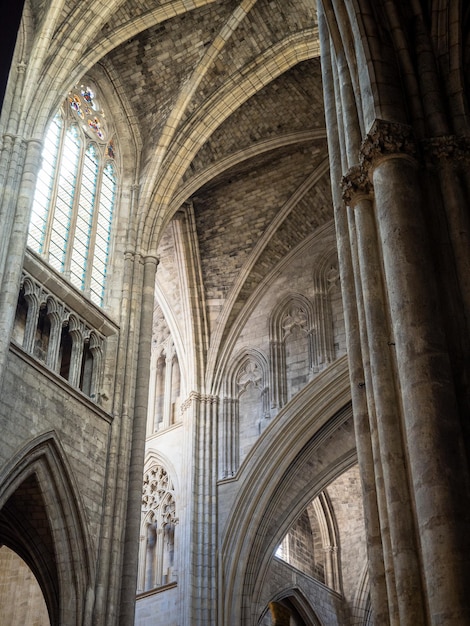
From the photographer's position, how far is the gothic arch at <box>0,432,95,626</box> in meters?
10.9

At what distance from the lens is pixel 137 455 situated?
40.9ft

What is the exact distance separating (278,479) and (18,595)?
4719mm

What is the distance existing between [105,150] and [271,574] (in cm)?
833

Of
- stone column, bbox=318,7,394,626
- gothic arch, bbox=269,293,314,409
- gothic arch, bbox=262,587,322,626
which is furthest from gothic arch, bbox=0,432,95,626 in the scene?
gothic arch, bbox=262,587,322,626

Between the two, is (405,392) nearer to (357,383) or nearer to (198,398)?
(357,383)

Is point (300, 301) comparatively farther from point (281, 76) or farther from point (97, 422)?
point (97, 422)

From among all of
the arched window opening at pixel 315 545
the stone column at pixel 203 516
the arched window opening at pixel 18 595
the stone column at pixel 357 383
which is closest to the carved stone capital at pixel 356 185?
the stone column at pixel 357 383

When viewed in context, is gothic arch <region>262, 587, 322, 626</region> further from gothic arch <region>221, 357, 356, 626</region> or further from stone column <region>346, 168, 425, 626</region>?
stone column <region>346, 168, 425, 626</region>

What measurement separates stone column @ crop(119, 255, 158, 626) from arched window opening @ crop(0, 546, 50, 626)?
13.0 ft

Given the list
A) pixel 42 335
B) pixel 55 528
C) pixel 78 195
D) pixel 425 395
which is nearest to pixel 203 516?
pixel 55 528

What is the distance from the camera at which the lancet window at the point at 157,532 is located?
1656cm

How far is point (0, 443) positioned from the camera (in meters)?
10.5

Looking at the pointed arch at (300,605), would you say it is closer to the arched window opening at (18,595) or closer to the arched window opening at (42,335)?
the arched window opening at (18,595)

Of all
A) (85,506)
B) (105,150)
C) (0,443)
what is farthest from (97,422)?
(105,150)
